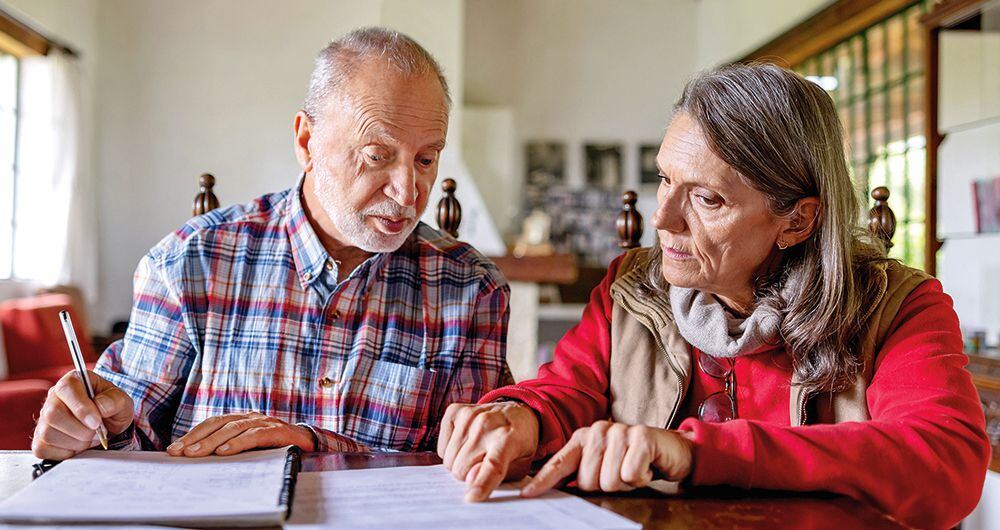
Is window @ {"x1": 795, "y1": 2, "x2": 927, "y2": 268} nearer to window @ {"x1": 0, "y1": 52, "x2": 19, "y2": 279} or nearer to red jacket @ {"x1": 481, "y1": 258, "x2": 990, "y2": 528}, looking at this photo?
red jacket @ {"x1": 481, "y1": 258, "x2": 990, "y2": 528}

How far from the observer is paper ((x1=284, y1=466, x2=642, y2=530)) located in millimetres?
794

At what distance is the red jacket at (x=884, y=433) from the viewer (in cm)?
96

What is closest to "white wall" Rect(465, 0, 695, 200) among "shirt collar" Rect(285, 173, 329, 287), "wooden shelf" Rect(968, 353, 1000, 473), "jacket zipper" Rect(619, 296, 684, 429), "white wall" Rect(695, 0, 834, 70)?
"white wall" Rect(695, 0, 834, 70)

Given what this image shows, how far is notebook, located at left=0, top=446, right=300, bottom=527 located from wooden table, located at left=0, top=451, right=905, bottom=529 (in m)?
0.06

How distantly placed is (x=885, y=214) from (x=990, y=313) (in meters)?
2.26

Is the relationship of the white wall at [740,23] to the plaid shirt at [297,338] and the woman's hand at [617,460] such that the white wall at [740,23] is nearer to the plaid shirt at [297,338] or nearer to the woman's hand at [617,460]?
the plaid shirt at [297,338]

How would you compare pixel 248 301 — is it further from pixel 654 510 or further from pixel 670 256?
pixel 654 510

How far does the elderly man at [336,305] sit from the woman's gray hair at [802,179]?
0.51m

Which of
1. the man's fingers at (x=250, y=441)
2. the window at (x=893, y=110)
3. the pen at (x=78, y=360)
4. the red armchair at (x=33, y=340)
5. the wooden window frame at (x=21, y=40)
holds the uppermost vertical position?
the wooden window frame at (x=21, y=40)

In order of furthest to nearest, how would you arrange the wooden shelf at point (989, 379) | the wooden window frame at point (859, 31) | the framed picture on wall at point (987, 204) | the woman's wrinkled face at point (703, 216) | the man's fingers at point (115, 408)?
the wooden window frame at point (859, 31)
the framed picture on wall at point (987, 204)
the wooden shelf at point (989, 379)
the woman's wrinkled face at point (703, 216)
the man's fingers at point (115, 408)

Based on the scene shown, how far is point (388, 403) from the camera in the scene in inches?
59.4

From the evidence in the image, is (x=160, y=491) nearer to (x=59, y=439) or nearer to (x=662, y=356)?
(x=59, y=439)

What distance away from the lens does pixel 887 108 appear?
16.2 feet

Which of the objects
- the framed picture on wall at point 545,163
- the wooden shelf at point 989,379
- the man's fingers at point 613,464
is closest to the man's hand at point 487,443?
the man's fingers at point 613,464
